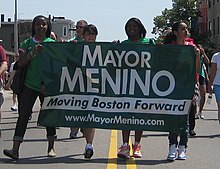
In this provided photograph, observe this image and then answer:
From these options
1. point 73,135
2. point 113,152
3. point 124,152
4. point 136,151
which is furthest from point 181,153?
point 73,135

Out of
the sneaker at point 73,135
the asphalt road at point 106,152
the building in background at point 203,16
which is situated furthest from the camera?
the building in background at point 203,16

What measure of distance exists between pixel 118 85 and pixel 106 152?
1494 millimetres

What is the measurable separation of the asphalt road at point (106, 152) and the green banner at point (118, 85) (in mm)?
535

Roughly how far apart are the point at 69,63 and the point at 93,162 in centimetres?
146

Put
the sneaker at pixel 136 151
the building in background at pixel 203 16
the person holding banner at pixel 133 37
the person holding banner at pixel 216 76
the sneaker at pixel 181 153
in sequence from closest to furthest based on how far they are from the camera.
→ the person holding banner at pixel 133 37 → the sneaker at pixel 181 153 → the sneaker at pixel 136 151 → the person holding banner at pixel 216 76 → the building in background at pixel 203 16

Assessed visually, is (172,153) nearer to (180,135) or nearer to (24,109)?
(180,135)

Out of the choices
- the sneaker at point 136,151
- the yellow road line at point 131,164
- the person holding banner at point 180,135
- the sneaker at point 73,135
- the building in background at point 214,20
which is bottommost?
the sneaker at point 73,135

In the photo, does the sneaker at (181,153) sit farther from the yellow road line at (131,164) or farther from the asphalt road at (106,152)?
the yellow road line at (131,164)

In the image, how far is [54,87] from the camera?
841cm

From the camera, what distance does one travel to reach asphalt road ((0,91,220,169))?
8.16 meters

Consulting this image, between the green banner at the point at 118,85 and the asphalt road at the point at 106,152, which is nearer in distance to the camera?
the asphalt road at the point at 106,152

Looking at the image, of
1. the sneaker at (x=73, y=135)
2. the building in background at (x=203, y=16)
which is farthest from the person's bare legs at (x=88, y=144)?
the building in background at (x=203, y=16)

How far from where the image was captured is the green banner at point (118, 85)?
8.34 m

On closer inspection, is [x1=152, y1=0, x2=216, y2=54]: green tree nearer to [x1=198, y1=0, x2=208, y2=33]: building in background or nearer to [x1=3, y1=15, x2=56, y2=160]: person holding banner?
[x1=198, y1=0, x2=208, y2=33]: building in background
